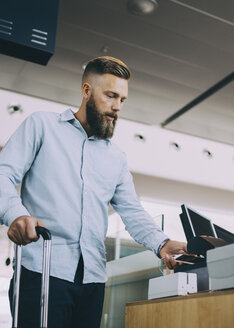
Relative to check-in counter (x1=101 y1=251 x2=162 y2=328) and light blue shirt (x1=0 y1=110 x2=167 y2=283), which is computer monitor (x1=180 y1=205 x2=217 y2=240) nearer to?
light blue shirt (x1=0 y1=110 x2=167 y2=283)

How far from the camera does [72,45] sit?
4219 mm

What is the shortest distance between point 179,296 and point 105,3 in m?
2.57

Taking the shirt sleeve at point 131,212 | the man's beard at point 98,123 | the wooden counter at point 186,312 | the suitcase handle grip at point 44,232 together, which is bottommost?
the wooden counter at point 186,312

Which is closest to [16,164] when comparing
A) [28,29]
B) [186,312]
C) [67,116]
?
[67,116]

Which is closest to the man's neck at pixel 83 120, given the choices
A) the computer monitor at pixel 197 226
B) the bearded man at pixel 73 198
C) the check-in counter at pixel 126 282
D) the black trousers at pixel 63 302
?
the bearded man at pixel 73 198

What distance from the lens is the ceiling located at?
372cm

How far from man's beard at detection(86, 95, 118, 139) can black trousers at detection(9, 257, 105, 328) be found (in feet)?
1.66

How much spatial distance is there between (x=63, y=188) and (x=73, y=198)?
5cm

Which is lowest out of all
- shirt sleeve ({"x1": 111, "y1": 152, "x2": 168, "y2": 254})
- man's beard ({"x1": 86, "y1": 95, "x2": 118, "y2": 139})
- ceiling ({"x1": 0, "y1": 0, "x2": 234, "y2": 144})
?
shirt sleeve ({"x1": 111, "y1": 152, "x2": 168, "y2": 254})

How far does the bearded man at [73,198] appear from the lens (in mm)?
1389

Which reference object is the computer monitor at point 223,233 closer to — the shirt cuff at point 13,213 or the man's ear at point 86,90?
the man's ear at point 86,90

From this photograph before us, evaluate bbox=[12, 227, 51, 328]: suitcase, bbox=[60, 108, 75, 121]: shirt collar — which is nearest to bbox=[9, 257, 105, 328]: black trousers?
bbox=[12, 227, 51, 328]: suitcase

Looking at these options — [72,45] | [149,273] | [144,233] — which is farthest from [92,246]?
[72,45]

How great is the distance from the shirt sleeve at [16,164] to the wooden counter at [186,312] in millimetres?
796
